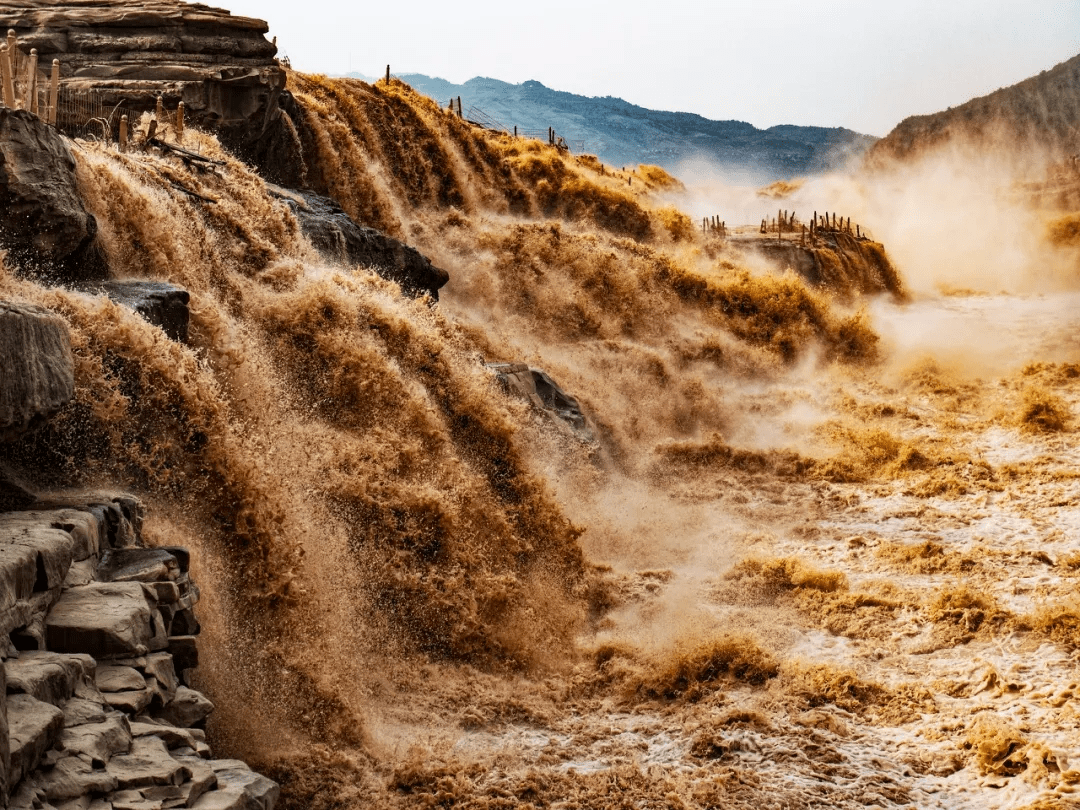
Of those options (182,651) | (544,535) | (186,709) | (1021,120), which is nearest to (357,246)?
(544,535)

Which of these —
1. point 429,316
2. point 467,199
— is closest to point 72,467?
point 429,316

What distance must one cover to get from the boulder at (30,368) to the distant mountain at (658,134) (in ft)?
457

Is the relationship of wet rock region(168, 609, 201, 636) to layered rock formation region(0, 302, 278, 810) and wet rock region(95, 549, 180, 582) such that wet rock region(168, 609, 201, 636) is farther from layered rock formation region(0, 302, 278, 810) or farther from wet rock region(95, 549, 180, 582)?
wet rock region(95, 549, 180, 582)

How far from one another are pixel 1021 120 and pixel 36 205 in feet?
181

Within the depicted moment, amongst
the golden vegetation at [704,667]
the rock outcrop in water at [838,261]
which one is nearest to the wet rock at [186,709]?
the golden vegetation at [704,667]

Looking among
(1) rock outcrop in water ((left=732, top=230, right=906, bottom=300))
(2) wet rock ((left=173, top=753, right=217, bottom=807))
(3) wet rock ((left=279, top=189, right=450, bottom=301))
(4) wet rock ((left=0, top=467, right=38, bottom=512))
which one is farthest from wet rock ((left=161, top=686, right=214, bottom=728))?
(1) rock outcrop in water ((left=732, top=230, right=906, bottom=300))

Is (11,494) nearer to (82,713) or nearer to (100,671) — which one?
(100,671)

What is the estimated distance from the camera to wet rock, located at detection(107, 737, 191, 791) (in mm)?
4875

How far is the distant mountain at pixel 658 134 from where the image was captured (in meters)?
149

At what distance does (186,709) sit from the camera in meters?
5.96

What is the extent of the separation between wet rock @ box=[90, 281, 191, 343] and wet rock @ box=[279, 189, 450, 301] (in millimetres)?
4864

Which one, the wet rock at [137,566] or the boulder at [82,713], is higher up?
the wet rock at [137,566]

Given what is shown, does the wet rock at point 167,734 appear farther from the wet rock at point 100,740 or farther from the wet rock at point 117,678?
the wet rock at point 117,678

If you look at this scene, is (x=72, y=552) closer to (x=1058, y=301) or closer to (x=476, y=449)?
(x=476, y=449)
